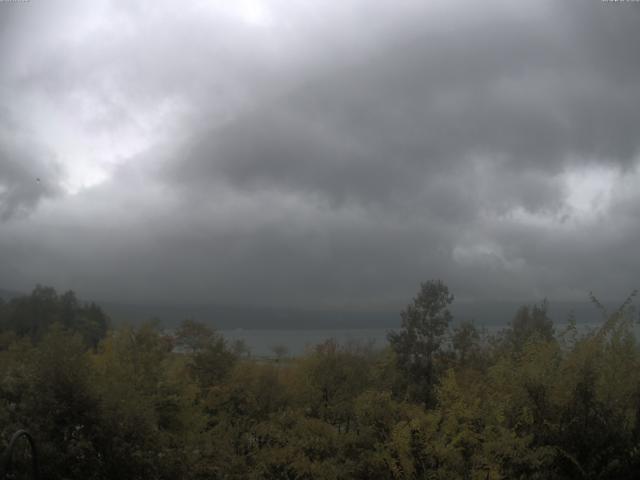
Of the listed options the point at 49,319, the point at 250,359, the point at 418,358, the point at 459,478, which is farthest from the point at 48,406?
the point at 49,319

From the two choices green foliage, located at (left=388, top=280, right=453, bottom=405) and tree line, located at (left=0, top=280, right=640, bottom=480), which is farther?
green foliage, located at (left=388, top=280, right=453, bottom=405)

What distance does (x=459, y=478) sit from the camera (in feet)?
49.7

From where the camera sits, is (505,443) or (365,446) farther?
(365,446)

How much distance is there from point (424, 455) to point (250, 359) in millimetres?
36011

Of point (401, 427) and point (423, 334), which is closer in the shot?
point (401, 427)

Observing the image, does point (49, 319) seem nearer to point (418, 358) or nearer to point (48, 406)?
point (418, 358)

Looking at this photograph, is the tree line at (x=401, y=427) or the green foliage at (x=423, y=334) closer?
the tree line at (x=401, y=427)

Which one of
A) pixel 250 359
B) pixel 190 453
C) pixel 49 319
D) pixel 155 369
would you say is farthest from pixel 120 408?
pixel 49 319

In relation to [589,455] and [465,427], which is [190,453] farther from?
[589,455]

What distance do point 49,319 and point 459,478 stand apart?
58.3 metres

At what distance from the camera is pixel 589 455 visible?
1452cm

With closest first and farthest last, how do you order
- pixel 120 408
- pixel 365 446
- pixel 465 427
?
pixel 120 408, pixel 465 427, pixel 365 446

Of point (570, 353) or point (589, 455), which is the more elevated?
point (570, 353)

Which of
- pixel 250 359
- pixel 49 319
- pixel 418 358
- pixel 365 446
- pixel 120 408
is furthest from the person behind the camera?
pixel 49 319
